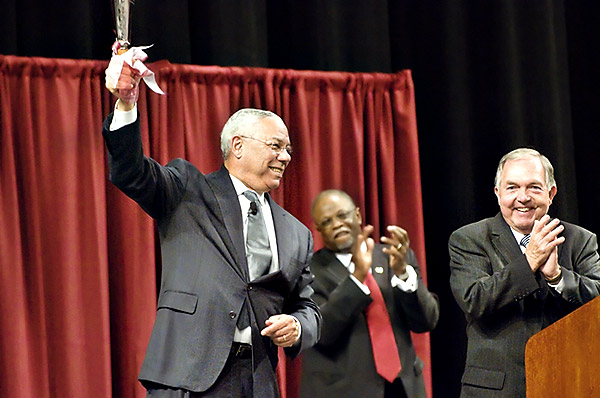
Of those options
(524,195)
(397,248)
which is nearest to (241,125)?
(397,248)

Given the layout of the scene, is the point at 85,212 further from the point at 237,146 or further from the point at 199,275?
the point at 199,275

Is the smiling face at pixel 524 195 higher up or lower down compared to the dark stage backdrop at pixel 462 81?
lower down

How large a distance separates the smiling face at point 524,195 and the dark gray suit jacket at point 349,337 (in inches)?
25.7

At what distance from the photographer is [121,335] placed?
4.02m

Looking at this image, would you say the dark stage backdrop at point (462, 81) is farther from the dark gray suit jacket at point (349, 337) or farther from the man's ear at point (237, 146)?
the man's ear at point (237, 146)

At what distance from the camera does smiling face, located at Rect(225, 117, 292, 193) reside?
9.80ft

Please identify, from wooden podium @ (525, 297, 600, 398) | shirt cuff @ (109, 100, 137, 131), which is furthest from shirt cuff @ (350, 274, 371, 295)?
shirt cuff @ (109, 100, 137, 131)

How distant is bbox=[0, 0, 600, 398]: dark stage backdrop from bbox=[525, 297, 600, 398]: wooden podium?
2055 millimetres

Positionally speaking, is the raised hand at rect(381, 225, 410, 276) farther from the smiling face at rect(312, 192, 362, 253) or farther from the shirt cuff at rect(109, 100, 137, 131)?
the shirt cuff at rect(109, 100, 137, 131)

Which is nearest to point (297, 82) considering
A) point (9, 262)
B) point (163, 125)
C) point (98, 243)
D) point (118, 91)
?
point (163, 125)

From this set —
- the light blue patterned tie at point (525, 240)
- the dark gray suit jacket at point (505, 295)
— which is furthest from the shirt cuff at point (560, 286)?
the light blue patterned tie at point (525, 240)

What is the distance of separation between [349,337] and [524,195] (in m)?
0.89

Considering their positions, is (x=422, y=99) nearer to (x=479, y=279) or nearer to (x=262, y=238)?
(x=479, y=279)

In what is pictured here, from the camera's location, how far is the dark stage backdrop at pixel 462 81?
14.9 feet
